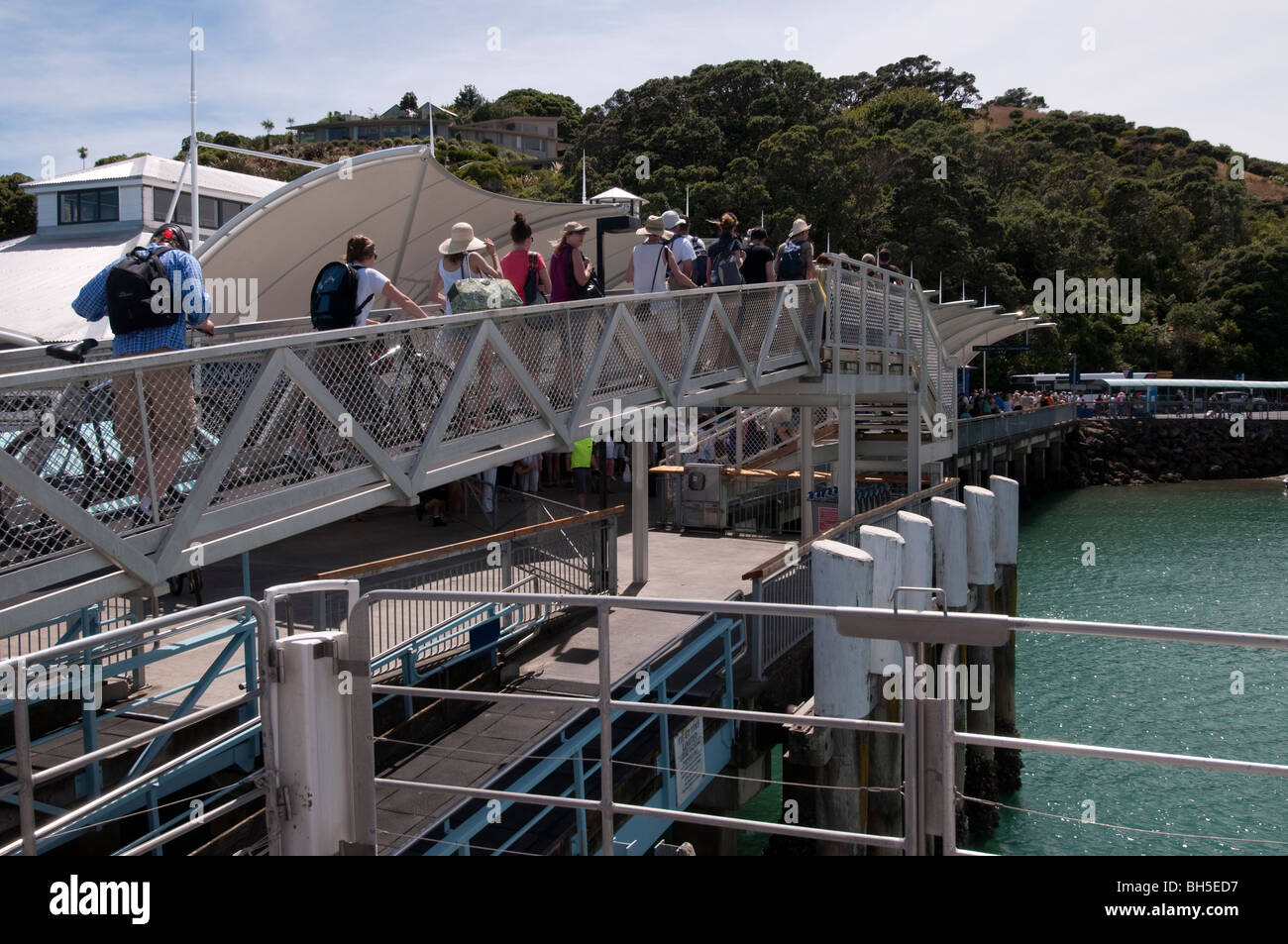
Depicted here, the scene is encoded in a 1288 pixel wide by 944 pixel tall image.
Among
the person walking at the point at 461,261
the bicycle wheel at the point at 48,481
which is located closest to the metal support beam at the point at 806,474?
the person walking at the point at 461,261

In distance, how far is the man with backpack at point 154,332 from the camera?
5.34m

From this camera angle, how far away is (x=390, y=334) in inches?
272

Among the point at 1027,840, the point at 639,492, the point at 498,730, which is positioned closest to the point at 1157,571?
the point at 1027,840

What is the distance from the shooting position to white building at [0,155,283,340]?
24828mm

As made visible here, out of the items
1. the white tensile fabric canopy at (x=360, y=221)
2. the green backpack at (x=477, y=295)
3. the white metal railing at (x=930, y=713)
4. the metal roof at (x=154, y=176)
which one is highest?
the metal roof at (x=154, y=176)

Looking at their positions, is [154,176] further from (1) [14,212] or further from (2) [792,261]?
(1) [14,212]

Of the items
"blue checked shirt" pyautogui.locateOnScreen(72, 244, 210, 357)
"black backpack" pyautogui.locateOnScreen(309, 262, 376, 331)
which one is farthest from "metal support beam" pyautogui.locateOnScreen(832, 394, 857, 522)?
"blue checked shirt" pyautogui.locateOnScreen(72, 244, 210, 357)

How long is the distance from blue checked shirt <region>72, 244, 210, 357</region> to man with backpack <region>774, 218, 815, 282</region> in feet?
28.1

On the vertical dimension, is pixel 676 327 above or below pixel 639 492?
above

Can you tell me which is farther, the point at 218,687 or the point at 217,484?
the point at 218,687

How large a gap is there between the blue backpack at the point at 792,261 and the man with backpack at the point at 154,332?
27.6 ft

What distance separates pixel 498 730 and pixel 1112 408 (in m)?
55.8

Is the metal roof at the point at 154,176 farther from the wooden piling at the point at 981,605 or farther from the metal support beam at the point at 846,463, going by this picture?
the wooden piling at the point at 981,605
